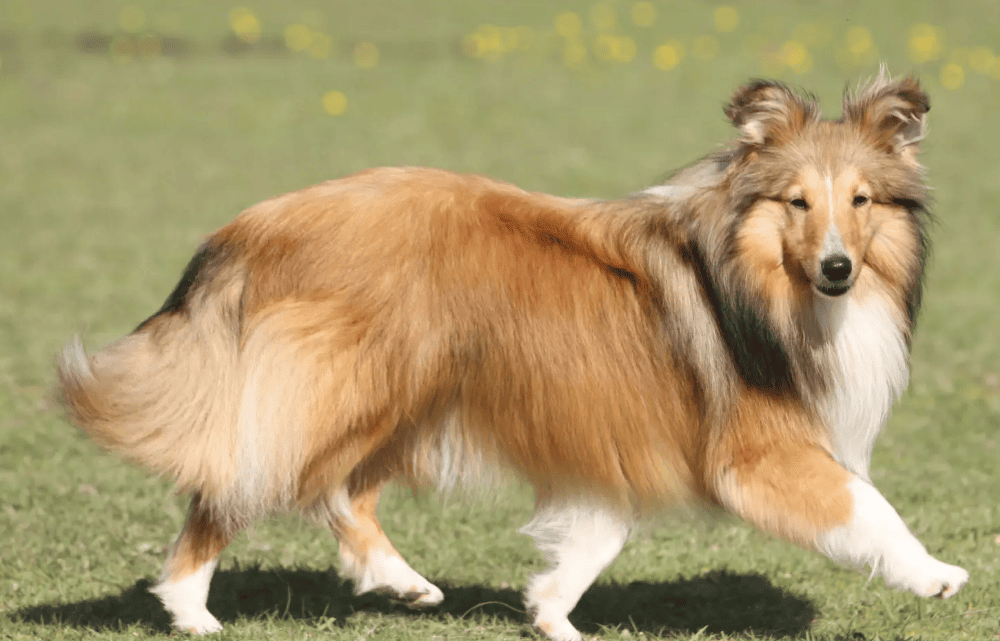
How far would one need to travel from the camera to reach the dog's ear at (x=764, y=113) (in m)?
4.26

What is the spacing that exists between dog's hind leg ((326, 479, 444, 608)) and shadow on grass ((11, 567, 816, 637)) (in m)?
0.23

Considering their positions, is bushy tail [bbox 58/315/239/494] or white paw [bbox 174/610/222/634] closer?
bushy tail [bbox 58/315/239/494]

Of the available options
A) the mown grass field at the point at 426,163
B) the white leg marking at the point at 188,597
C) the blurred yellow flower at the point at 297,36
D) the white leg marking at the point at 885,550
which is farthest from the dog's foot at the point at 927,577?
the blurred yellow flower at the point at 297,36

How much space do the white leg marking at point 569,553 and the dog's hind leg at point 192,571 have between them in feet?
3.71

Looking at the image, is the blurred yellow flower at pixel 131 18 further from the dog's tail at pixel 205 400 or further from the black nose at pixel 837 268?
the black nose at pixel 837 268

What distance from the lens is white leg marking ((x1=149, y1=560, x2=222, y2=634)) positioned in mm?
4469

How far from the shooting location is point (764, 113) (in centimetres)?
427

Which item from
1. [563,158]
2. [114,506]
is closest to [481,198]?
[114,506]

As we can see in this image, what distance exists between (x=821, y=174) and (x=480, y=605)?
211cm

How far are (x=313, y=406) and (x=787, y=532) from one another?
5.32 feet

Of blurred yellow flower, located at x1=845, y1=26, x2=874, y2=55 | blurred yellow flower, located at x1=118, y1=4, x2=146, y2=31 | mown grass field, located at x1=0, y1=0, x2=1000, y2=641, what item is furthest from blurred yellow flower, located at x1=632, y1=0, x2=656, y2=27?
blurred yellow flower, located at x1=118, y1=4, x2=146, y2=31

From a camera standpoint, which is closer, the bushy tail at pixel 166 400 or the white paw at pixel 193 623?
the bushy tail at pixel 166 400

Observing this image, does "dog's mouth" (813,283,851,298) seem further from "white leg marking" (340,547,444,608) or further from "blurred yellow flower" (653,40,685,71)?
"blurred yellow flower" (653,40,685,71)

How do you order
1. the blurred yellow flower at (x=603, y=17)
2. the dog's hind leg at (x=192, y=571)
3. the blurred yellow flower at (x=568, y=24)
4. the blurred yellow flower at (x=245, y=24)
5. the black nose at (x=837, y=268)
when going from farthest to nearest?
the blurred yellow flower at (x=603, y=17), the blurred yellow flower at (x=568, y=24), the blurred yellow flower at (x=245, y=24), the dog's hind leg at (x=192, y=571), the black nose at (x=837, y=268)
